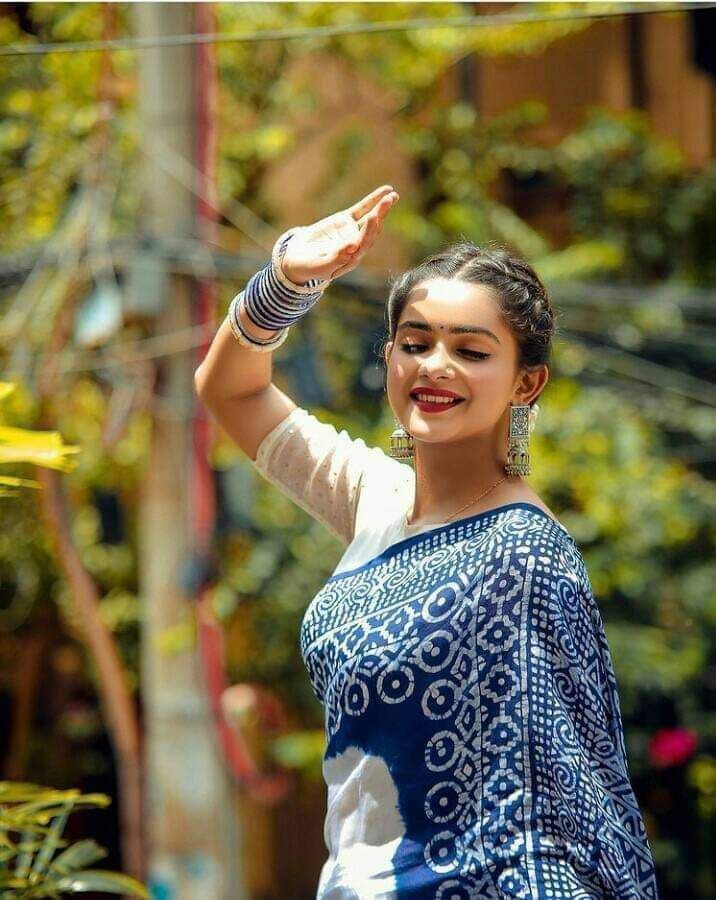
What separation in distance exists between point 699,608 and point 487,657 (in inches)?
216

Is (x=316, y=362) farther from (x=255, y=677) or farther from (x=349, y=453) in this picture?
(x=349, y=453)

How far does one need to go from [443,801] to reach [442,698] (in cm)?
12

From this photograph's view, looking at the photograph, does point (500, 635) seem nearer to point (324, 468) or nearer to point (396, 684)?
point (396, 684)

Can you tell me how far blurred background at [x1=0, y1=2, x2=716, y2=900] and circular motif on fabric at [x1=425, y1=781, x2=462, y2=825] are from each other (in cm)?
195

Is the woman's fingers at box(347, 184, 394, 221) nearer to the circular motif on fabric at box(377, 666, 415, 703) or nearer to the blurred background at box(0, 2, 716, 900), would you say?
the circular motif on fabric at box(377, 666, 415, 703)

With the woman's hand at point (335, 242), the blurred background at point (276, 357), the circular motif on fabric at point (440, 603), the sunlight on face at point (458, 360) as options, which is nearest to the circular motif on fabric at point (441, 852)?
the circular motif on fabric at point (440, 603)

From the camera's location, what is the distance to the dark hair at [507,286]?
203 cm

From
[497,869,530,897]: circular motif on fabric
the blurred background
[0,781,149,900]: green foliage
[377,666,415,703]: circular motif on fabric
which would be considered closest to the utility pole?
the blurred background

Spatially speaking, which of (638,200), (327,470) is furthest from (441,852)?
(638,200)

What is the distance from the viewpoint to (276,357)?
6461mm

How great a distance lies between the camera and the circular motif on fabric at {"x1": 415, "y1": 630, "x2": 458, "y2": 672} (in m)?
1.85

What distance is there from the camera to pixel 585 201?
8062 mm


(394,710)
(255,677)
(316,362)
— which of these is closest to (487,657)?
(394,710)

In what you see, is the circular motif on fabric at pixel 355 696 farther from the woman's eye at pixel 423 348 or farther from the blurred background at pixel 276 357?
the blurred background at pixel 276 357
